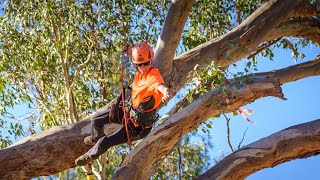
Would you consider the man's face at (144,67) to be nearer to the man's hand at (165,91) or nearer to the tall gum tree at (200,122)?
the man's hand at (165,91)

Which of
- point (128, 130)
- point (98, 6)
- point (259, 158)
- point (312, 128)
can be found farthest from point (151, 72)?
point (98, 6)

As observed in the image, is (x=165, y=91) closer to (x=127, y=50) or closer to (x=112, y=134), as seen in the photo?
(x=127, y=50)

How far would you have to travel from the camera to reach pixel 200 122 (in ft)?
15.5

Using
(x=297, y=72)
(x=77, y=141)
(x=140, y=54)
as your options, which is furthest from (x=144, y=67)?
(x=297, y=72)

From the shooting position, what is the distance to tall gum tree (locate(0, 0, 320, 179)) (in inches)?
172

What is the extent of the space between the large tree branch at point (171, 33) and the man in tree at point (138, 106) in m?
1.45

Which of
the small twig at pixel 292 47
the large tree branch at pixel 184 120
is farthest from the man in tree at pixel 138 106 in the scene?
the small twig at pixel 292 47

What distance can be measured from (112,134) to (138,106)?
0.42 metres

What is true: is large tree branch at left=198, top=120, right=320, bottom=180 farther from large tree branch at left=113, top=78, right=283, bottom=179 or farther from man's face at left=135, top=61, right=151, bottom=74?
man's face at left=135, top=61, right=151, bottom=74

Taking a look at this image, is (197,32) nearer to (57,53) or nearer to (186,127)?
(57,53)

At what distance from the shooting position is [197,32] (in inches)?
348

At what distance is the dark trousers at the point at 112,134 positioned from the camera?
415cm

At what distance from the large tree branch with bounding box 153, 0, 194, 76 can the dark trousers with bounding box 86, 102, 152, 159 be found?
1436mm

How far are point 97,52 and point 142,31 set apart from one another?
811 millimetres
